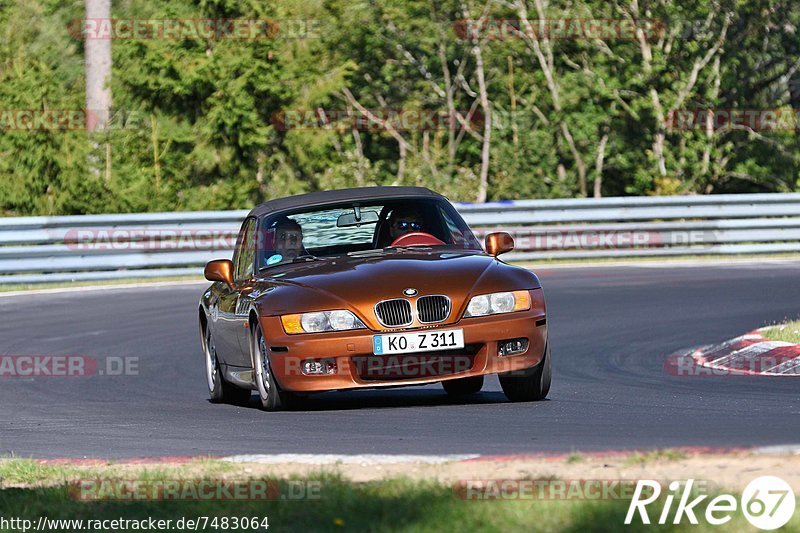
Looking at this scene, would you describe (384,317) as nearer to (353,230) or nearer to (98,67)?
(353,230)

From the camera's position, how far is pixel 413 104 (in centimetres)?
3425

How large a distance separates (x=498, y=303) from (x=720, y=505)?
403 centimetres

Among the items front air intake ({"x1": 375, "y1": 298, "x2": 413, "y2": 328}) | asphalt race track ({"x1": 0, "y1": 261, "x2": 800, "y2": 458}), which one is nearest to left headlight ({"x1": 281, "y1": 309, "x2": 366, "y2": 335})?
front air intake ({"x1": 375, "y1": 298, "x2": 413, "y2": 328})

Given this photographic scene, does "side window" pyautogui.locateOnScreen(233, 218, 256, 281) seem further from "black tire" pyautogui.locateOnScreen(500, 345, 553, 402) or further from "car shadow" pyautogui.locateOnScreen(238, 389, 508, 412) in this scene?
"black tire" pyautogui.locateOnScreen(500, 345, 553, 402)

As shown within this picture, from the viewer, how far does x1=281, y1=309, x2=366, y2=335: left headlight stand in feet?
29.8

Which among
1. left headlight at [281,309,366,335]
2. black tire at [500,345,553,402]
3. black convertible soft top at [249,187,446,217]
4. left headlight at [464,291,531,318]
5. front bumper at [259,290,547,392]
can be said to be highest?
black convertible soft top at [249,187,446,217]

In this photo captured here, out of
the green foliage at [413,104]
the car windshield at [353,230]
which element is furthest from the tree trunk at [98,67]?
the car windshield at [353,230]

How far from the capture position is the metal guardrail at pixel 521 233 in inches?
843

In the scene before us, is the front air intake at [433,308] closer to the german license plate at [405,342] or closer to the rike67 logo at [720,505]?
the german license plate at [405,342]

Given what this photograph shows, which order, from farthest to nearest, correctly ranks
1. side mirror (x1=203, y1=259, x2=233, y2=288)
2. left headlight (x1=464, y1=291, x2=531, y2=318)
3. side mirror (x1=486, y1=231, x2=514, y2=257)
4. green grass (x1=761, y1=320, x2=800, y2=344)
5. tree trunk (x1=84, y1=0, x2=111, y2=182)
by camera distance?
tree trunk (x1=84, y1=0, x2=111, y2=182) < green grass (x1=761, y1=320, x2=800, y2=344) < side mirror (x1=203, y1=259, x2=233, y2=288) < side mirror (x1=486, y1=231, x2=514, y2=257) < left headlight (x1=464, y1=291, x2=531, y2=318)

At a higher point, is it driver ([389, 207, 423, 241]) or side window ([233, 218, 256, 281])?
driver ([389, 207, 423, 241])

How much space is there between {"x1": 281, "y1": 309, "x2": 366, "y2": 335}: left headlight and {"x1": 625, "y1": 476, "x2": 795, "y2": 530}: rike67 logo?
362cm

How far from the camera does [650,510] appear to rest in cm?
530

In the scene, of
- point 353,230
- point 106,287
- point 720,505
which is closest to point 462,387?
point 353,230
